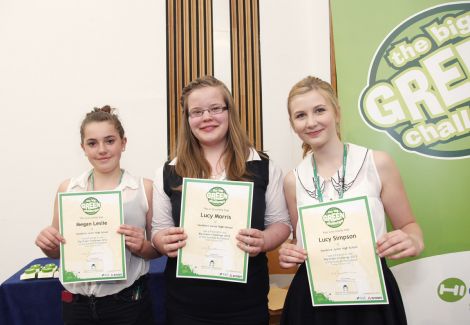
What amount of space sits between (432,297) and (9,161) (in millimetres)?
3902

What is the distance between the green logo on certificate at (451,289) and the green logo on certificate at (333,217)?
1348 millimetres

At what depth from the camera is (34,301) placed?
209 cm

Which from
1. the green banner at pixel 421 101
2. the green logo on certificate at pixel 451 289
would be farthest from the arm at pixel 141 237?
the green logo on certificate at pixel 451 289

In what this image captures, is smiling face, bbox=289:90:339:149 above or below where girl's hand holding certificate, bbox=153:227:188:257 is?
above

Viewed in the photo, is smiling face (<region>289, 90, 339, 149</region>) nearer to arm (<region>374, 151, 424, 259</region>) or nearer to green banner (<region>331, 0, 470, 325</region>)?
arm (<region>374, 151, 424, 259</region>)

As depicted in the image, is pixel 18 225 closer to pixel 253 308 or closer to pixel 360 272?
pixel 253 308

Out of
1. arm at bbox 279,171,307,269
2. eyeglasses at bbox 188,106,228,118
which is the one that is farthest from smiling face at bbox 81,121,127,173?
arm at bbox 279,171,307,269

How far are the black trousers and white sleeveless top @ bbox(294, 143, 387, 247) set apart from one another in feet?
2.77

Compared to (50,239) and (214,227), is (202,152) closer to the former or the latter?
(214,227)

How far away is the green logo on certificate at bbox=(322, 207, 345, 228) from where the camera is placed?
4.00 ft

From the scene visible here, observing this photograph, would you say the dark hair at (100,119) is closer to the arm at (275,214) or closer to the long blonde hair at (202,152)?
the long blonde hair at (202,152)

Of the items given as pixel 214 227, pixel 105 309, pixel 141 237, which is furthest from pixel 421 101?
pixel 105 309

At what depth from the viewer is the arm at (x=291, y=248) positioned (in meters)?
1.27

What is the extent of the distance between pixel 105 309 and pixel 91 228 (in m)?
0.38
